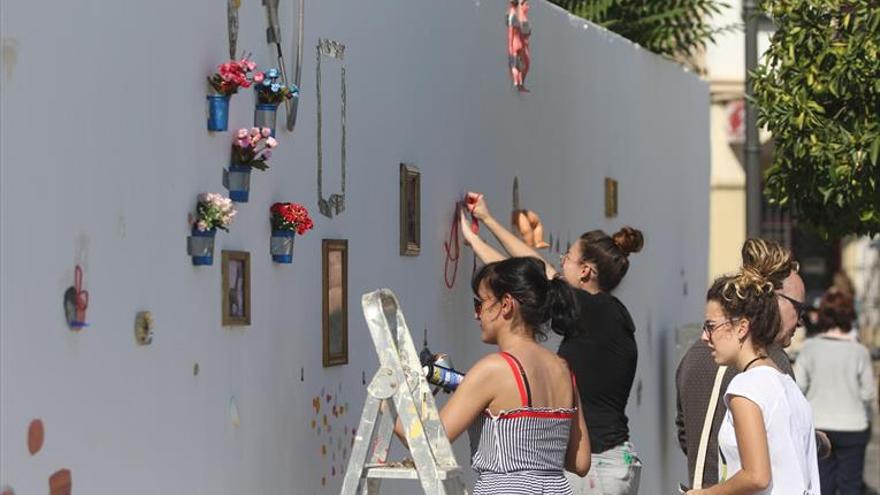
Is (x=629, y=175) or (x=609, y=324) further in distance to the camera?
(x=629, y=175)

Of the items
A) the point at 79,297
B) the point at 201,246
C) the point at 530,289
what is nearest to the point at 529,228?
the point at 530,289

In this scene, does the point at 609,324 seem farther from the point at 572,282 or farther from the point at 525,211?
the point at 525,211

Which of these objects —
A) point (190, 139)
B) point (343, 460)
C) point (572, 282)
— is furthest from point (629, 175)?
point (190, 139)

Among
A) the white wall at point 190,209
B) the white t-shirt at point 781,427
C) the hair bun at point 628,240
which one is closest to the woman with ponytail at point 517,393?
the white t-shirt at point 781,427

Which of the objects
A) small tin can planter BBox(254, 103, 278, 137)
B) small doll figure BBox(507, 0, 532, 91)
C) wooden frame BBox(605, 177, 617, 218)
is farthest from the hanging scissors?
wooden frame BBox(605, 177, 617, 218)

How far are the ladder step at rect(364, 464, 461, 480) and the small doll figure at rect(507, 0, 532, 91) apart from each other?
376 cm

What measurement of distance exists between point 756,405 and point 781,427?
0.10 m

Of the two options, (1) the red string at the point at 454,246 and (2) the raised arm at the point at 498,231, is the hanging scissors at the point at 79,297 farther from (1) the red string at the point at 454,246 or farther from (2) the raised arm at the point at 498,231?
(1) the red string at the point at 454,246

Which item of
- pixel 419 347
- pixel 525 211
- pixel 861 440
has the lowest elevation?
pixel 861 440

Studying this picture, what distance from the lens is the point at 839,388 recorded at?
40.9 feet

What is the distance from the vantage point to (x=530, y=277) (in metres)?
5.66

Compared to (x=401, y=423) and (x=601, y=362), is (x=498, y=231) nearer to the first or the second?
(x=601, y=362)

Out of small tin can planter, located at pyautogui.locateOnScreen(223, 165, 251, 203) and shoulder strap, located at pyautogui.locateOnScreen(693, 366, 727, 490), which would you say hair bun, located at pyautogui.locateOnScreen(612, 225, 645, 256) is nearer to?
shoulder strap, located at pyautogui.locateOnScreen(693, 366, 727, 490)

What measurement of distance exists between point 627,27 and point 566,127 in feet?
13.3
